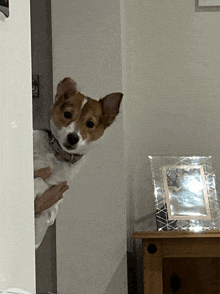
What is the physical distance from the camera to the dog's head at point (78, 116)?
1.56 metres

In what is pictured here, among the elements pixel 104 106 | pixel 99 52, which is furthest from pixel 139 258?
pixel 99 52

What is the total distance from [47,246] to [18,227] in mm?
1371

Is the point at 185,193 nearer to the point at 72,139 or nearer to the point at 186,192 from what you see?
the point at 186,192

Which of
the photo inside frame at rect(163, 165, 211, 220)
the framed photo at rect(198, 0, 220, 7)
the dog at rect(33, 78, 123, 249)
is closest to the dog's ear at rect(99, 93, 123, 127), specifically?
the dog at rect(33, 78, 123, 249)

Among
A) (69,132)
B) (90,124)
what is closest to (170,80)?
(90,124)

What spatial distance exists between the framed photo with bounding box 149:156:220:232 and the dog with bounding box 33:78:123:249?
32 centimetres

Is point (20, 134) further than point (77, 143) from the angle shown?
No

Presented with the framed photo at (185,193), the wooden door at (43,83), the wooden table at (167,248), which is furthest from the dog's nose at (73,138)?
the wooden table at (167,248)

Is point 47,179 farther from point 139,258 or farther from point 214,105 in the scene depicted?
point 214,105

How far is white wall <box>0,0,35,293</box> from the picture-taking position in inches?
11.1

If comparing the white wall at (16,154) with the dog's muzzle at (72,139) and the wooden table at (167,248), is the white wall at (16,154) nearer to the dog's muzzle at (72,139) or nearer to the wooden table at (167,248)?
the wooden table at (167,248)

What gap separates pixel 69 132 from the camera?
156cm

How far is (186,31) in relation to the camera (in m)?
1.76

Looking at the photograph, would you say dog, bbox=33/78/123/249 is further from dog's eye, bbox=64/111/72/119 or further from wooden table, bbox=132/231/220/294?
wooden table, bbox=132/231/220/294
